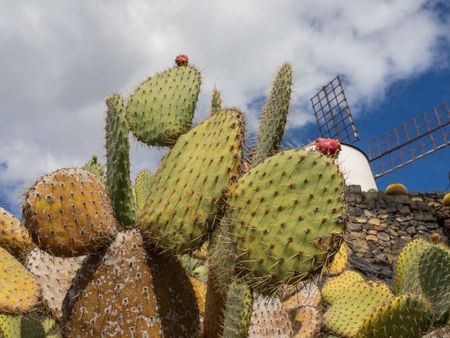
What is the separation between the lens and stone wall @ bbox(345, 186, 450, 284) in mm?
10844

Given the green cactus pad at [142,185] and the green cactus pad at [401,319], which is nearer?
the green cactus pad at [401,319]

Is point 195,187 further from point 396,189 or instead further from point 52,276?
point 396,189

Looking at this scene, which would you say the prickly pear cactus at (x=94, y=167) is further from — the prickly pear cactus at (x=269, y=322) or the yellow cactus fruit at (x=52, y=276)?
the prickly pear cactus at (x=269, y=322)

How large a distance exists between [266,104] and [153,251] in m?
0.89

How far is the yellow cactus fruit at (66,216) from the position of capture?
1.76m

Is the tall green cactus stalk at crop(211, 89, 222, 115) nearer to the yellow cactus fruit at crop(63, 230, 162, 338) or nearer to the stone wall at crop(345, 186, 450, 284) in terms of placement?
the yellow cactus fruit at crop(63, 230, 162, 338)

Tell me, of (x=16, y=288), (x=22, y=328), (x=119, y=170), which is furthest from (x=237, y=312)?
(x=22, y=328)

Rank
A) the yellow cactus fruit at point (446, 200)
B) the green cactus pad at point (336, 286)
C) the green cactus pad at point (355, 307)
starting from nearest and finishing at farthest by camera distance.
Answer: the green cactus pad at point (355, 307), the green cactus pad at point (336, 286), the yellow cactus fruit at point (446, 200)

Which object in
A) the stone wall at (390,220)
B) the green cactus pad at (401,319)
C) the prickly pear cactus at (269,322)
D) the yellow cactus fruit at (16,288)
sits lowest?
the green cactus pad at (401,319)

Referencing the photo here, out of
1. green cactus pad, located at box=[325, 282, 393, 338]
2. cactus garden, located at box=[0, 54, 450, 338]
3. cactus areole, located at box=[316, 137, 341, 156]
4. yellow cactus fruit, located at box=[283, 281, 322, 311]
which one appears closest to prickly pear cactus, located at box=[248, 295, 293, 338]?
cactus garden, located at box=[0, 54, 450, 338]

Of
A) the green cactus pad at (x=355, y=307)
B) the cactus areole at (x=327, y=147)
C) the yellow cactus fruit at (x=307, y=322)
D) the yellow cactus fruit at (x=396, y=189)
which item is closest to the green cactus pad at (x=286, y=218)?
the cactus areole at (x=327, y=147)

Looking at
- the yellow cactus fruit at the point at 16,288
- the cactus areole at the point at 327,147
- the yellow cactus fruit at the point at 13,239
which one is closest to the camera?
the cactus areole at the point at 327,147

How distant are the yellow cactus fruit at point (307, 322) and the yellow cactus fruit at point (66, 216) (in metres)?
1.76

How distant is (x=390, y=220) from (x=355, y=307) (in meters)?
8.40
